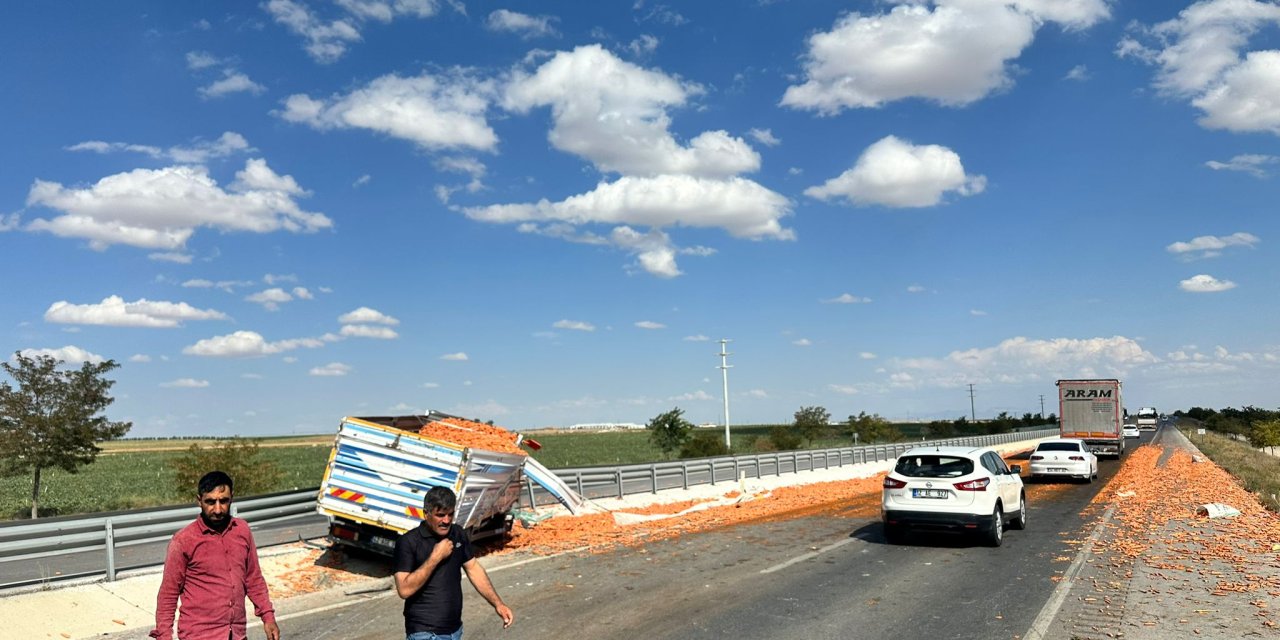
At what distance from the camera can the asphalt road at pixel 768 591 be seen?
349 inches

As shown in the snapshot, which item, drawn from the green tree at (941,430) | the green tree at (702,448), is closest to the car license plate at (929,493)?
the green tree at (702,448)

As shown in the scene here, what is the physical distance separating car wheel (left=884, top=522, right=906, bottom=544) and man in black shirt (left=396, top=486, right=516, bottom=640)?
1122 centimetres

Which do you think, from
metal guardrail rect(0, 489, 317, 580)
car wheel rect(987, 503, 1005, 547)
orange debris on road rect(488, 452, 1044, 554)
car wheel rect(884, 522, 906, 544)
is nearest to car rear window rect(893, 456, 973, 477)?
car wheel rect(987, 503, 1005, 547)

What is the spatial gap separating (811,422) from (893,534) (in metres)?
51.6

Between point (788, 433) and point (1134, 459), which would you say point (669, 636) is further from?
point (788, 433)

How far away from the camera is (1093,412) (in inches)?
1603

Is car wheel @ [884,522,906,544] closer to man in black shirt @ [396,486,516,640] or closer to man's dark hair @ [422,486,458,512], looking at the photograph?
man in black shirt @ [396,486,516,640]

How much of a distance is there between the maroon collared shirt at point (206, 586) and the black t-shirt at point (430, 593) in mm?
893

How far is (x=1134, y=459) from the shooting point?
4225 cm

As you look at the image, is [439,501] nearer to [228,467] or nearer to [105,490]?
[228,467]

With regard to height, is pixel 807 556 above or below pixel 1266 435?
above

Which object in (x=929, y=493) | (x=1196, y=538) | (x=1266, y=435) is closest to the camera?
(x=929, y=493)

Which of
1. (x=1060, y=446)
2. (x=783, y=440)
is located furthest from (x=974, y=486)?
(x=783, y=440)

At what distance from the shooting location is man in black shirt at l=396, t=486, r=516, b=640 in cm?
485
